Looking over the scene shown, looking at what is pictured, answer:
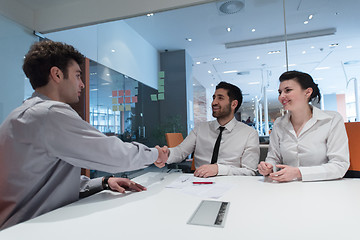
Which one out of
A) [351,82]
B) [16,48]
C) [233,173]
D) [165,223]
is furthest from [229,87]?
[16,48]

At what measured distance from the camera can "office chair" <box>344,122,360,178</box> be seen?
4.93 feet

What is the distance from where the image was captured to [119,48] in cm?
414

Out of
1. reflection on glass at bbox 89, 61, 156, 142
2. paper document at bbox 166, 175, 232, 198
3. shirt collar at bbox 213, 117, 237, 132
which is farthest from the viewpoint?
reflection on glass at bbox 89, 61, 156, 142

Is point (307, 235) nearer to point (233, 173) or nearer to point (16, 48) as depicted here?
point (233, 173)

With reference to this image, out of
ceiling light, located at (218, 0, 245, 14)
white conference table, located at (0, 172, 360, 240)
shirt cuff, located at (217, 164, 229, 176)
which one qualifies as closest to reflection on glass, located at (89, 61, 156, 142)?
ceiling light, located at (218, 0, 245, 14)

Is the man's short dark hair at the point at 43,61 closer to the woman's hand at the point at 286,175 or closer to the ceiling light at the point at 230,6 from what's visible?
the woman's hand at the point at 286,175

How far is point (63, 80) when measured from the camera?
3.93ft

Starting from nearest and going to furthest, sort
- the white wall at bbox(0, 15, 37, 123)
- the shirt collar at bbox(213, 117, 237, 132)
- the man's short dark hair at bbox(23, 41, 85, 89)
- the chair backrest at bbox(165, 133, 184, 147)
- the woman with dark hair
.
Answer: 1. the man's short dark hair at bbox(23, 41, 85, 89)
2. the woman with dark hair
3. the shirt collar at bbox(213, 117, 237, 132)
4. the chair backrest at bbox(165, 133, 184, 147)
5. the white wall at bbox(0, 15, 37, 123)

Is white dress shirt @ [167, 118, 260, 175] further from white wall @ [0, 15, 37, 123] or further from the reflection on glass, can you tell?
white wall @ [0, 15, 37, 123]

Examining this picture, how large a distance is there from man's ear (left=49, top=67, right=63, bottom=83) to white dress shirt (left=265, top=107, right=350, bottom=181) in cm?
145

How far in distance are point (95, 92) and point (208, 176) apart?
2.85 metres

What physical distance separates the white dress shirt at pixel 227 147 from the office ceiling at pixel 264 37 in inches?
49.9

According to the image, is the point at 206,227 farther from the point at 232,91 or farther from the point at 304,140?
the point at 232,91

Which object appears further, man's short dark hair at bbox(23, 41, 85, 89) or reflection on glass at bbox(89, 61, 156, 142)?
reflection on glass at bbox(89, 61, 156, 142)
